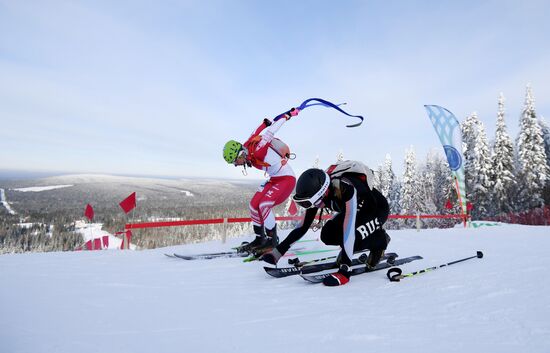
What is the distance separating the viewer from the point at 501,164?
33.9m

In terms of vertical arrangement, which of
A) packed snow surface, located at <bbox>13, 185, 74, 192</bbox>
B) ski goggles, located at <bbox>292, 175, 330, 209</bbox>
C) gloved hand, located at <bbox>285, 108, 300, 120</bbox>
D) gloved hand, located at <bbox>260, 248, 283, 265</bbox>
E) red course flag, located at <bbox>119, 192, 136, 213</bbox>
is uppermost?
gloved hand, located at <bbox>285, 108, 300, 120</bbox>

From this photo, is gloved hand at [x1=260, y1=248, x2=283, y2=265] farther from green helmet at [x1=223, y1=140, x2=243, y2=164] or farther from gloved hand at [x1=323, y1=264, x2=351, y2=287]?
green helmet at [x1=223, y1=140, x2=243, y2=164]

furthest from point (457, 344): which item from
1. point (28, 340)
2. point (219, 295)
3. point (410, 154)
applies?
point (410, 154)

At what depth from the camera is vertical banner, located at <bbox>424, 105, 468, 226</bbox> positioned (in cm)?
1304

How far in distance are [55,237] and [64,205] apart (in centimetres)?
5405

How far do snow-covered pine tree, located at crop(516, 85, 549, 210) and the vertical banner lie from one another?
2755 cm

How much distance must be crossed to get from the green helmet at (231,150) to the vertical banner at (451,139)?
34.2 feet

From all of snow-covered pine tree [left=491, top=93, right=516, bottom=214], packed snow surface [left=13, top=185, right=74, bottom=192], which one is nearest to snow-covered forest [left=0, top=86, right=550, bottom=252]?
snow-covered pine tree [left=491, top=93, right=516, bottom=214]

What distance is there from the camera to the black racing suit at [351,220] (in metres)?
4.11

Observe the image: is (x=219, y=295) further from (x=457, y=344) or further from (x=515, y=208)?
(x=515, y=208)

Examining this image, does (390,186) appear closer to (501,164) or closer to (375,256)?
(501,164)

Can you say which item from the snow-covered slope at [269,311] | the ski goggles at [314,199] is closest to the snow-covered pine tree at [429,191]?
the snow-covered slope at [269,311]

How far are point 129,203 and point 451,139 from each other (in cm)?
1247

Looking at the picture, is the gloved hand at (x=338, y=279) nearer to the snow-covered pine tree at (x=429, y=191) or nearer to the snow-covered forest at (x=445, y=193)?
the snow-covered forest at (x=445, y=193)
